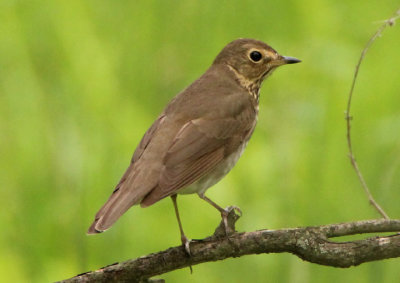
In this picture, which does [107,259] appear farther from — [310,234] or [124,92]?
[310,234]

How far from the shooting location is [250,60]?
21.2 feet

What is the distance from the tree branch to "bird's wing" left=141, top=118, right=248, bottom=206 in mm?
491

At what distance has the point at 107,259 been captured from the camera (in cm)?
633

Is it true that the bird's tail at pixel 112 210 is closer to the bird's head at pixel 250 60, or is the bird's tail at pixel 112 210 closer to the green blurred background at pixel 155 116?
the green blurred background at pixel 155 116

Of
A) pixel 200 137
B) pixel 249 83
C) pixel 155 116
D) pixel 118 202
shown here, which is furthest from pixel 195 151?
pixel 155 116

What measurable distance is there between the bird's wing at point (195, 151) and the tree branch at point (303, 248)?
1.61 ft

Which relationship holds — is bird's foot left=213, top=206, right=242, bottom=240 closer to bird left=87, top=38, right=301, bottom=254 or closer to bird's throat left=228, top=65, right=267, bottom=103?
bird left=87, top=38, right=301, bottom=254

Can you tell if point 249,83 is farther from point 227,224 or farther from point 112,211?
point 112,211

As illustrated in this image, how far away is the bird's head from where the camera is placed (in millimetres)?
6426

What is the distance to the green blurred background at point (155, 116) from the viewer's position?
6449 millimetres

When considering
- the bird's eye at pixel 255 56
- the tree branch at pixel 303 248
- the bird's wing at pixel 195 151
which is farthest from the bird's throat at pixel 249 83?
the tree branch at pixel 303 248

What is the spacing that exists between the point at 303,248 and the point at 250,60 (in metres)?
2.18

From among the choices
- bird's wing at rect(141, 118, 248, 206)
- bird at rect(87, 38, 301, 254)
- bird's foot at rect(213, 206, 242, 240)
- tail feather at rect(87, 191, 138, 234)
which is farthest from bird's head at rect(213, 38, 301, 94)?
tail feather at rect(87, 191, 138, 234)

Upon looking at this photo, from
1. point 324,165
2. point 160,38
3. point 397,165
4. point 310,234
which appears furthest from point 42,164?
point 310,234
